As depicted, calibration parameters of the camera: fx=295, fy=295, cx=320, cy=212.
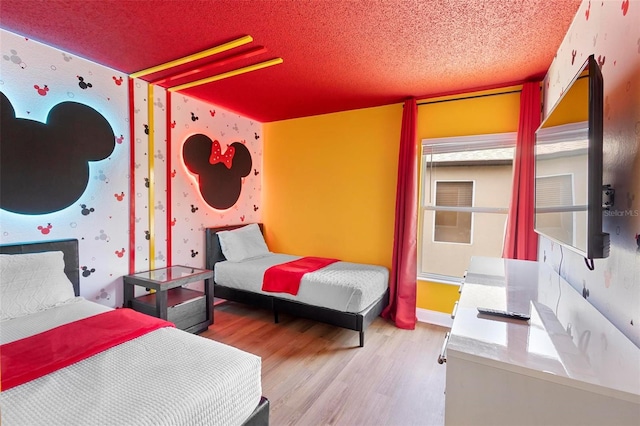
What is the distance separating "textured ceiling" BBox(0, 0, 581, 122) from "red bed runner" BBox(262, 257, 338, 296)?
1879 millimetres

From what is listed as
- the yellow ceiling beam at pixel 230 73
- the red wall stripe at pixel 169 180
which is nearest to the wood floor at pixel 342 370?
the red wall stripe at pixel 169 180

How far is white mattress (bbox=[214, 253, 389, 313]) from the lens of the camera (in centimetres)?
269

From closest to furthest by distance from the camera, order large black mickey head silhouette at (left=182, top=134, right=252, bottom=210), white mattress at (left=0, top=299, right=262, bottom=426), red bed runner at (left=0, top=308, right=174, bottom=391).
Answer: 1. white mattress at (left=0, top=299, right=262, bottom=426)
2. red bed runner at (left=0, top=308, right=174, bottom=391)
3. large black mickey head silhouette at (left=182, top=134, right=252, bottom=210)

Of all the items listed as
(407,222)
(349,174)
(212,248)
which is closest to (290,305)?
(212,248)

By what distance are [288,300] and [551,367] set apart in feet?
7.86

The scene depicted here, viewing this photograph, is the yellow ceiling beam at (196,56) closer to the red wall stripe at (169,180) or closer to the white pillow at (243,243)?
the red wall stripe at (169,180)

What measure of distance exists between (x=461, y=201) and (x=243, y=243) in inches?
103

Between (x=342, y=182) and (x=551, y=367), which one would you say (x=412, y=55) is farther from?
(x=551, y=367)

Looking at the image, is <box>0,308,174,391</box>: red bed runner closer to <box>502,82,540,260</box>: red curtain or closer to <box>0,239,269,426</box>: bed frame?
<box>0,239,269,426</box>: bed frame

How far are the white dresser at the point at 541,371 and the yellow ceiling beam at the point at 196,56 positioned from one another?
7.21 ft

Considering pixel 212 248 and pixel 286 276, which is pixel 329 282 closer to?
pixel 286 276

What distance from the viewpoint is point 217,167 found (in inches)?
145

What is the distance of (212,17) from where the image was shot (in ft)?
6.09

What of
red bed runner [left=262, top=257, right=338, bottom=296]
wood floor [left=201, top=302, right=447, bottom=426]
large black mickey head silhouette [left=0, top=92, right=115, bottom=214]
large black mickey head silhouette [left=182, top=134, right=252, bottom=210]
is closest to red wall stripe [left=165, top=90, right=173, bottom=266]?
large black mickey head silhouette [left=182, top=134, right=252, bottom=210]
